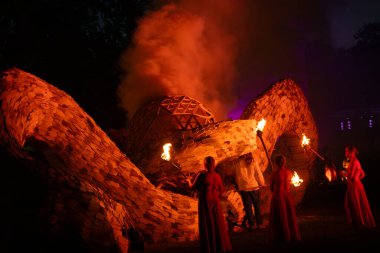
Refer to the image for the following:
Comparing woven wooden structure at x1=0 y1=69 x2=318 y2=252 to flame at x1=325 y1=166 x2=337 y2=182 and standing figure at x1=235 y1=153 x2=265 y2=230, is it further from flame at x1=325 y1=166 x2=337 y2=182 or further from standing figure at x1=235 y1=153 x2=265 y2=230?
flame at x1=325 y1=166 x2=337 y2=182

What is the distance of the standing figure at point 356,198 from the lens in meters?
6.82

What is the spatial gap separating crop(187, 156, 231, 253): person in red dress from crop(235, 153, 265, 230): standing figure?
213cm

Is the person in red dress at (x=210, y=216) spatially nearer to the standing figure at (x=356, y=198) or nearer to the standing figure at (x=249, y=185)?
the standing figure at (x=249, y=185)

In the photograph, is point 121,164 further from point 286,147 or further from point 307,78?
point 307,78

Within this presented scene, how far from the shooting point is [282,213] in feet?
19.5

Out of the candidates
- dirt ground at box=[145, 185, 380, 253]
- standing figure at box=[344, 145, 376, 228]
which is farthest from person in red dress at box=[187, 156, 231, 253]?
standing figure at box=[344, 145, 376, 228]

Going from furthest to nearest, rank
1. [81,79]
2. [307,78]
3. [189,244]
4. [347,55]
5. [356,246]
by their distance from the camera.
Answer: [347,55]
[307,78]
[81,79]
[189,244]
[356,246]

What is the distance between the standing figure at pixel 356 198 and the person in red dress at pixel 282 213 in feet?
4.89

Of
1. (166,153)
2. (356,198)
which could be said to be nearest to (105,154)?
(166,153)

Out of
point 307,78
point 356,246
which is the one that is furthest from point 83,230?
point 307,78

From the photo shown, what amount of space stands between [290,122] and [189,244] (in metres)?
5.26

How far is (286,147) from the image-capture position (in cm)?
1127

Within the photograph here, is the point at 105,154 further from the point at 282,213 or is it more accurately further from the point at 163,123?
the point at 282,213

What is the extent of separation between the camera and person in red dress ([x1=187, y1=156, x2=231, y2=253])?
5.36 metres
